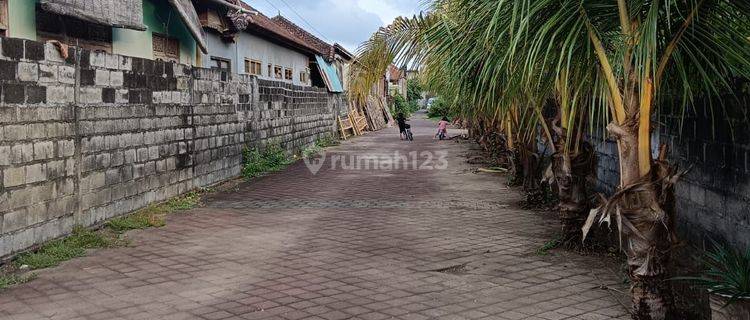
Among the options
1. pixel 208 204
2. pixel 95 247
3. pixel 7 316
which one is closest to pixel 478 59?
pixel 7 316

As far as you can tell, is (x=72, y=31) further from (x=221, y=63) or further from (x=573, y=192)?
(x=573, y=192)

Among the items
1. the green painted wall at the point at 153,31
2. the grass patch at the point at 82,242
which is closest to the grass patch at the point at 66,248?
the grass patch at the point at 82,242

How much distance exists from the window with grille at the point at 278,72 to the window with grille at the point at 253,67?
5.77 feet

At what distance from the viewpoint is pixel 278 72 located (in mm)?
19953

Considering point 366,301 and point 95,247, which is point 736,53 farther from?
point 95,247

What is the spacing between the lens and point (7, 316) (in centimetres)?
449

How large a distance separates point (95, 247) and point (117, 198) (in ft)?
4.84

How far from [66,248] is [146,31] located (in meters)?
5.77

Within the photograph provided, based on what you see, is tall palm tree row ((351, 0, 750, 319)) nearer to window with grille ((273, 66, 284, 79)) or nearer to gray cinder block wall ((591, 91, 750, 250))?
gray cinder block wall ((591, 91, 750, 250))

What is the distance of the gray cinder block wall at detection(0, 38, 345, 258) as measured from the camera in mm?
6000

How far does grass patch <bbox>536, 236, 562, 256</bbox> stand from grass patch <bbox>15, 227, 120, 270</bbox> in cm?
449

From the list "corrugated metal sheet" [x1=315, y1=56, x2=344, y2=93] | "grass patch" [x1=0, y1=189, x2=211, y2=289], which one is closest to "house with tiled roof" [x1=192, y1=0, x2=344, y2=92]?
"corrugated metal sheet" [x1=315, y1=56, x2=344, y2=93]

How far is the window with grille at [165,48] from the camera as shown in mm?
11656

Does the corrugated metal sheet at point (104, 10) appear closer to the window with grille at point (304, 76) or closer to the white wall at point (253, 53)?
the white wall at point (253, 53)
